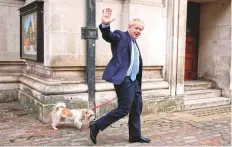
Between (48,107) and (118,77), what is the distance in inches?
74.9

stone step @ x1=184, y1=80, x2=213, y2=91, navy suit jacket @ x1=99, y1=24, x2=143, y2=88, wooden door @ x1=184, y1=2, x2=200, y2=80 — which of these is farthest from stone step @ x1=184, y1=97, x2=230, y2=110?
navy suit jacket @ x1=99, y1=24, x2=143, y2=88

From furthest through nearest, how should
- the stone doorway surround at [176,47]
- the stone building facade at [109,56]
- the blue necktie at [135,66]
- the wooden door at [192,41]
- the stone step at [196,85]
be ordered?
the wooden door at [192,41]
the stone step at [196,85]
the stone doorway surround at [176,47]
the stone building facade at [109,56]
the blue necktie at [135,66]

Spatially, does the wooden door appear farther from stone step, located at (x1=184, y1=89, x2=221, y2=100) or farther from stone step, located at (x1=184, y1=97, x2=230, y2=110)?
stone step, located at (x1=184, y1=97, x2=230, y2=110)

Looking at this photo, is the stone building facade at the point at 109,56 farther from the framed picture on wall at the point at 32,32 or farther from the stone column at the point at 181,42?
the framed picture on wall at the point at 32,32

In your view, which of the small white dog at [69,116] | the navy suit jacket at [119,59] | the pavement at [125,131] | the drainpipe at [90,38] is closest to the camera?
the navy suit jacket at [119,59]

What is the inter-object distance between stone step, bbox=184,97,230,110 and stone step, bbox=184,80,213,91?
1.33ft

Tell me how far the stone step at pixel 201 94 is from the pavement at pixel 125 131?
0.85m

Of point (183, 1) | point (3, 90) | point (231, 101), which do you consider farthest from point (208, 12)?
point (3, 90)

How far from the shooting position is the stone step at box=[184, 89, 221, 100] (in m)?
7.34

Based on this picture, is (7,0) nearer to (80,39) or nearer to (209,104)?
(80,39)

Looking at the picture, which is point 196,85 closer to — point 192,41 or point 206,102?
point 206,102

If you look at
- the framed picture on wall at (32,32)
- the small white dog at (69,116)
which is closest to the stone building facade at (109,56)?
the framed picture on wall at (32,32)

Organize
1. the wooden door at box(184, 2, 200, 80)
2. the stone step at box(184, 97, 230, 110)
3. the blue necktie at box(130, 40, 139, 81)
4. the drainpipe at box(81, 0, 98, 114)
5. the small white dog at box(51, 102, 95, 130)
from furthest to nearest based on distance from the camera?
the wooden door at box(184, 2, 200, 80)
the stone step at box(184, 97, 230, 110)
the drainpipe at box(81, 0, 98, 114)
the small white dog at box(51, 102, 95, 130)
the blue necktie at box(130, 40, 139, 81)

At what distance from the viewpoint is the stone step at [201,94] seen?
24.1 ft
